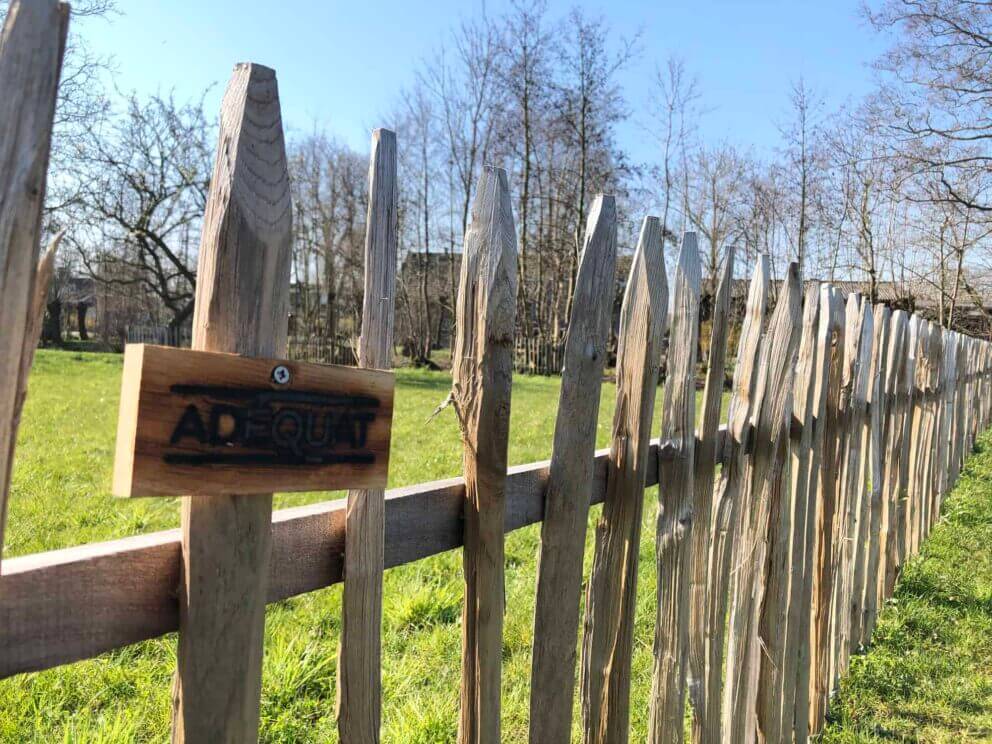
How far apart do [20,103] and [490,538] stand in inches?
38.9

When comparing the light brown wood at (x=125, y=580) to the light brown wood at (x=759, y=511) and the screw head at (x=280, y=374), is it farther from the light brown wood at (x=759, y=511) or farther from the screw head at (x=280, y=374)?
the light brown wood at (x=759, y=511)

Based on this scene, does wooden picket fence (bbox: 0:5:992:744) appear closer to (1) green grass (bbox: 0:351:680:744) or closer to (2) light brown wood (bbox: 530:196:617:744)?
(2) light brown wood (bbox: 530:196:617:744)

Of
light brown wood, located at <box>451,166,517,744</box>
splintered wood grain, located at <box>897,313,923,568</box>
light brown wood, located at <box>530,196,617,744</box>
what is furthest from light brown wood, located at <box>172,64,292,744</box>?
splintered wood grain, located at <box>897,313,923,568</box>

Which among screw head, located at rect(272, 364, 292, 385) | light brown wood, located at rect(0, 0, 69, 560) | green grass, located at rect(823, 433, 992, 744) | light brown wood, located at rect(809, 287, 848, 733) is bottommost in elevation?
green grass, located at rect(823, 433, 992, 744)

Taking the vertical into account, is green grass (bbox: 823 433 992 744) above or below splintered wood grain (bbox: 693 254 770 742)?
below

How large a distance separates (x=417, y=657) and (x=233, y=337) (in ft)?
8.42

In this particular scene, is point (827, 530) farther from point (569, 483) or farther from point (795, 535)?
point (569, 483)

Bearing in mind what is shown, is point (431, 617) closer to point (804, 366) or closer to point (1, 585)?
point (804, 366)

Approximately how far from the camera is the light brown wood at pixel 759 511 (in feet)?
7.45

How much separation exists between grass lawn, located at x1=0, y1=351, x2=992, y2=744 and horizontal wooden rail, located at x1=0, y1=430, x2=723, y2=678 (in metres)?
1.73

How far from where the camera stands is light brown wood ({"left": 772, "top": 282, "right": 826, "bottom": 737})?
7.95ft

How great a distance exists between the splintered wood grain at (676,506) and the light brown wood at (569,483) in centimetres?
40

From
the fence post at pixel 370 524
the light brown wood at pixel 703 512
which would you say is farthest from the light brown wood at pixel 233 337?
the light brown wood at pixel 703 512

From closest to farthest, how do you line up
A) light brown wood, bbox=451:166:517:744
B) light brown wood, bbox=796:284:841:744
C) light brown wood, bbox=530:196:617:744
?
light brown wood, bbox=451:166:517:744 → light brown wood, bbox=530:196:617:744 → light brown wood, bbox=796:284:841:744
